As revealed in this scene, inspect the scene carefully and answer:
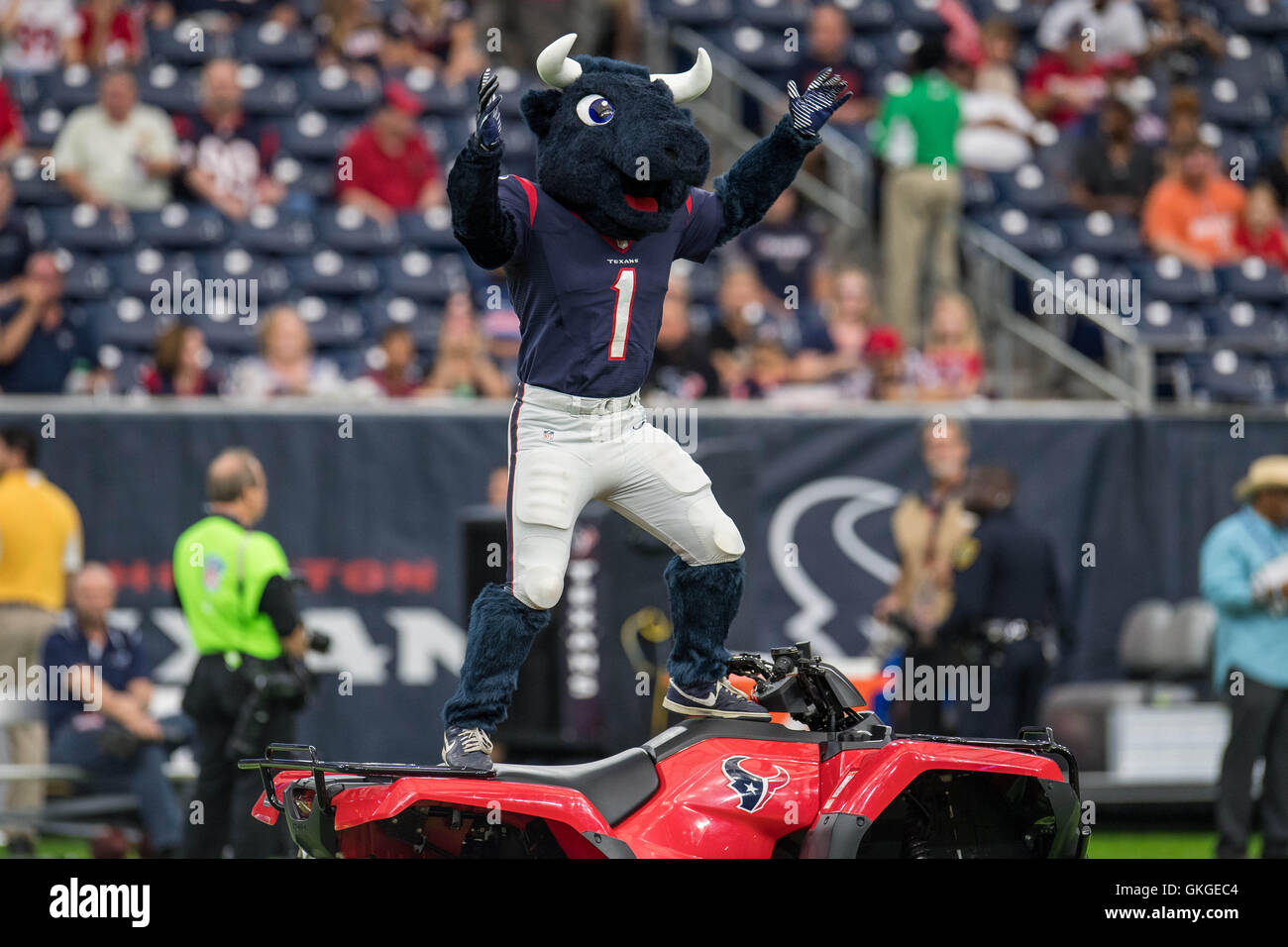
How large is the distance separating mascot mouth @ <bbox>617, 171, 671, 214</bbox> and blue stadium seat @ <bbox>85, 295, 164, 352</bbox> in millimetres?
6123

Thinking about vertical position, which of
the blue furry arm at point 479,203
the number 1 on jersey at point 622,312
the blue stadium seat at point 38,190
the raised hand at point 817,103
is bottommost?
the number 1 on jersey at point 622,312

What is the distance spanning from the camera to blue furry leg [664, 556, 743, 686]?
562 cm

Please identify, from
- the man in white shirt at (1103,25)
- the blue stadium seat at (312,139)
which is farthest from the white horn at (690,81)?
the man in white shirt at (1103,25)

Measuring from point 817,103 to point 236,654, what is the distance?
342 centimetres

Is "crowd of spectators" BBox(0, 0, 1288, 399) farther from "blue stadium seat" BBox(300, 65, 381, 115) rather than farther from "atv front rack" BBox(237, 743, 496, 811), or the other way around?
"atv front rack" BBox(237, 743, 496, 811)

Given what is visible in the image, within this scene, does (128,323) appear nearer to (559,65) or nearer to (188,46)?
(188,46)

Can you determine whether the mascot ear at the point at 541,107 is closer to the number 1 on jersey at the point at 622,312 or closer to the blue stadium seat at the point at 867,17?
the number 1 on jersey at the point at 622,312

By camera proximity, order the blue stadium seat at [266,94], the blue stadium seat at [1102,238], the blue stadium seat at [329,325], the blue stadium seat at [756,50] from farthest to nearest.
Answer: the blue stadium seat at [756,50], the blue stadium seat at [1102,238], the blue stadium seat at [266,94], the blue stadium seat at [329,325]

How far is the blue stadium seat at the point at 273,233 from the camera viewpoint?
1153cm

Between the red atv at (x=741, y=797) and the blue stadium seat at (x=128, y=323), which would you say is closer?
the red atv at (x=741, y=797)

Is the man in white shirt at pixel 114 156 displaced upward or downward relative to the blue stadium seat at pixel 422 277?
upward

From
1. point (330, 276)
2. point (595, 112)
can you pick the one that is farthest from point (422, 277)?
point (595, 112)

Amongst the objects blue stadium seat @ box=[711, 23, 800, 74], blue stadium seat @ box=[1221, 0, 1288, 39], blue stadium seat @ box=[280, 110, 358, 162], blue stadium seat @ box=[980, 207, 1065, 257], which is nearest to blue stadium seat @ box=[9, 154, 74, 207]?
blue stadium seat @ box=[280, 110, 358, 162]

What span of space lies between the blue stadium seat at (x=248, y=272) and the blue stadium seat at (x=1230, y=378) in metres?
5.56
